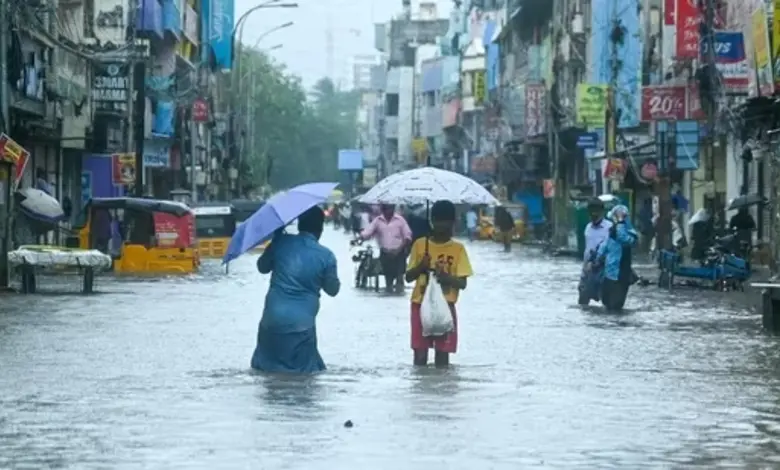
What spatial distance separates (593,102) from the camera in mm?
70875

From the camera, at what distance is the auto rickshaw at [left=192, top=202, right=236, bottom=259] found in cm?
6078

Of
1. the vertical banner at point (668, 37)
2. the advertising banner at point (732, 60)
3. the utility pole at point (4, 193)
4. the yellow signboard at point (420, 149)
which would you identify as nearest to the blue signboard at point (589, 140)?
the vertical banner at point (668, 37)

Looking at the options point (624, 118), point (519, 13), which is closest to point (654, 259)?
point (624, 118)

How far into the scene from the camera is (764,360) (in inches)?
813

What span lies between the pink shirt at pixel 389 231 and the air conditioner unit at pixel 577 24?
49938mm

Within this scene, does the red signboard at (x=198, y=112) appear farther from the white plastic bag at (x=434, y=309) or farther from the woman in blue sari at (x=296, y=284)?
the woman in blue sari at (x=296, y=284)

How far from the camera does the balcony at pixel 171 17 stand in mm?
83688

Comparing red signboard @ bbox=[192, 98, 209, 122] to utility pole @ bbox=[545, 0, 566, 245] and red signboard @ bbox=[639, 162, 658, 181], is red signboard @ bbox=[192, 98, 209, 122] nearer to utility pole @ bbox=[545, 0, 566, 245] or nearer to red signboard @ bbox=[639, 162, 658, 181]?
utility pole @ bbox=[545, 0, 566, 245]

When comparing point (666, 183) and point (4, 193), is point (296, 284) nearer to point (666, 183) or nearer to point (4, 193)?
point (4, 193)

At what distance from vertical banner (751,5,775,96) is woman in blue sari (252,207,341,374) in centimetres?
2170

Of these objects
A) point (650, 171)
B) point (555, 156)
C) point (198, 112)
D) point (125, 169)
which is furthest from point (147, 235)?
point (198, 112)

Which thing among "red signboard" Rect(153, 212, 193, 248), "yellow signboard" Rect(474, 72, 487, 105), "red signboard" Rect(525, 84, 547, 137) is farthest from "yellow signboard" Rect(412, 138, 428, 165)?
"red signboard" Rect(153, 212, 193, 248)

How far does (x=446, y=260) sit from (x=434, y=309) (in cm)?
46

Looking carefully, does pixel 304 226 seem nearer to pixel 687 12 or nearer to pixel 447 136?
pixel 687 12
